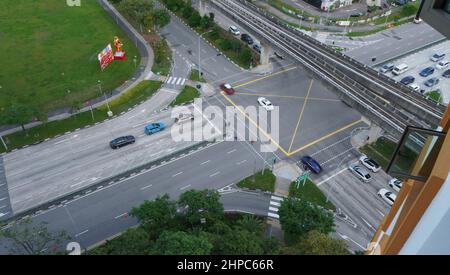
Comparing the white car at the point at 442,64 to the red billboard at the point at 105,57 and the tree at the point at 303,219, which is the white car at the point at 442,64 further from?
the red billboard at the point at 105,57

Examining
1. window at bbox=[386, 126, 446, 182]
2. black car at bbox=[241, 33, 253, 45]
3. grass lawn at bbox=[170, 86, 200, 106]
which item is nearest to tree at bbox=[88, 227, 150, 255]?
window at bbox=[386, 126, 446, 182]

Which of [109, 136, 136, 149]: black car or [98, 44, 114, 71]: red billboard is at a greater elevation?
[98, 44, 114, 71]: red billboard

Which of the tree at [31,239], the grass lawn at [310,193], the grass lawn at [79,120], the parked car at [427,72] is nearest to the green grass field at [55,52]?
the grass lawn at [79,120]

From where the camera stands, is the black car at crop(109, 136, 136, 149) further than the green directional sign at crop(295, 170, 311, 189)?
Yes

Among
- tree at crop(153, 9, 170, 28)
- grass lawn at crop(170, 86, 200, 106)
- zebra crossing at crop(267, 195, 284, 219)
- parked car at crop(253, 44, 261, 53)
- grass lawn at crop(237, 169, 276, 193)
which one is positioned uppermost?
tree at crop(153, 9, 170, 28)

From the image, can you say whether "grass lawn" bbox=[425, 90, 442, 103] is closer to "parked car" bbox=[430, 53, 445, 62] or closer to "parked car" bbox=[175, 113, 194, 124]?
"parked car" bbox=[430, 53, 445, 62]
